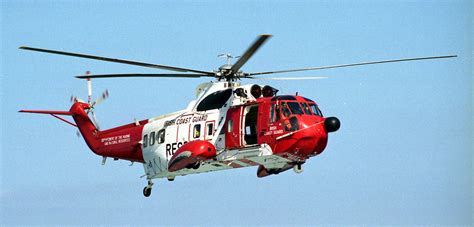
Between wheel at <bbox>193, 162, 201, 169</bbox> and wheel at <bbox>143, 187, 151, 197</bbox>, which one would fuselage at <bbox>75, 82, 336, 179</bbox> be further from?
wheel at <bbox>143, 187, 151, 197</bbox>

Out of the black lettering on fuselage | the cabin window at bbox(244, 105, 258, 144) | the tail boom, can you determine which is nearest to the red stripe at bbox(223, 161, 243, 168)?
the cabin window at bbox(244, 105, 258, 144)

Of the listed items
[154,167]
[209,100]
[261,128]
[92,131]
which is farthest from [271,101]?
[92,131]

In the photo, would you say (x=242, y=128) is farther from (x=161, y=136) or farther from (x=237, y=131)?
(x=161, y=136)

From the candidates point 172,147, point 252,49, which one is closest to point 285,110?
point 252,49

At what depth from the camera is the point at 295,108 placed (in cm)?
1950

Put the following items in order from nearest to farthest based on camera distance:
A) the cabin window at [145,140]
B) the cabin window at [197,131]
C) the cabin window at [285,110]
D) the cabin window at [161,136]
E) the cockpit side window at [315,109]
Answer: the cabin window at [285,110] → the cockpit side window at [315,109] → the cabin window at [197,131] → the cabin window at [161,136] → the cabin window at [145,140]

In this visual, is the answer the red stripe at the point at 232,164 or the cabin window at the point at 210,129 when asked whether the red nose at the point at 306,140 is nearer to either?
the red stripe at the point at 232,164

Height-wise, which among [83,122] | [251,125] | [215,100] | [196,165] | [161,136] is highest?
[83,122]

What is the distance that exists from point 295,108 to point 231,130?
1.78m

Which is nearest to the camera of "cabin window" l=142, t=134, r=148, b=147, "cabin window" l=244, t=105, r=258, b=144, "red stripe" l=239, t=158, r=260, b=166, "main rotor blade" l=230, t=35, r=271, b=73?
"main rotor blade" l=230, t=35, r=271, b=73

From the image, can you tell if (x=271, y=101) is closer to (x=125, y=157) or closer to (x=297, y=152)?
(x=297, y=152)

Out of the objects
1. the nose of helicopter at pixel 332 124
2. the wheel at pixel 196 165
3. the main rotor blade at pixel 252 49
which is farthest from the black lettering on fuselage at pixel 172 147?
the nose of helicopter at pixel 332 124

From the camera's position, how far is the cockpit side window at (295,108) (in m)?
19.4

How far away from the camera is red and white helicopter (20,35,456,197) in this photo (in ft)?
63.1
